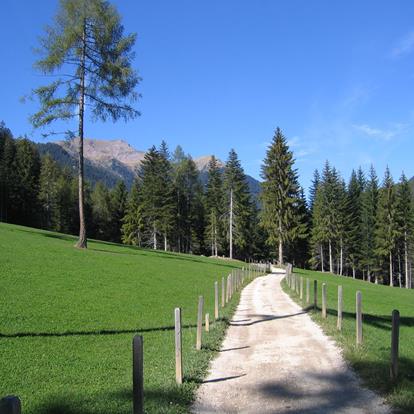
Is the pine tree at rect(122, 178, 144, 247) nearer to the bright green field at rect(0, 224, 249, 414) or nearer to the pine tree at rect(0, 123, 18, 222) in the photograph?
the pine tree at rect(0, 123, 18, 222)

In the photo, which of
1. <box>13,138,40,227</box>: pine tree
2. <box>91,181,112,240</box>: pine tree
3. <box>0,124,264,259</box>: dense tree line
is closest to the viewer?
<box>0,124,264,259</box>: dense tree line

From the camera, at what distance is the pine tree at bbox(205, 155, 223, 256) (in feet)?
250

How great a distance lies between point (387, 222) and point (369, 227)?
702 cm

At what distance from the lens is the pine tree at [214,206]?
76.1 metres

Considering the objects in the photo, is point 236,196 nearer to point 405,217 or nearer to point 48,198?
point 405,217

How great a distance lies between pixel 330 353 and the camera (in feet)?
35.1

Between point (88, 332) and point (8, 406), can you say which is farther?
point (88, 332)

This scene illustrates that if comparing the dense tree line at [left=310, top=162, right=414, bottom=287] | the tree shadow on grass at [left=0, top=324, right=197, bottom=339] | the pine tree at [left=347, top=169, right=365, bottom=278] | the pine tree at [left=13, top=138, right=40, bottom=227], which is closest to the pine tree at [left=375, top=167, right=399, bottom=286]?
the dense tree line at [left=310, top=162, right=414, bottom=287]

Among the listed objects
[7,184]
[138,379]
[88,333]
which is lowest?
[88,333]

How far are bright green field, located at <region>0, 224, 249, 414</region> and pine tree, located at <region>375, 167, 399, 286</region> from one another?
Result: 49.5 m

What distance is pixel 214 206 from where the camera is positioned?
255 ft

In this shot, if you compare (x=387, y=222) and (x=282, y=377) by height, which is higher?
(x=387, y=222)

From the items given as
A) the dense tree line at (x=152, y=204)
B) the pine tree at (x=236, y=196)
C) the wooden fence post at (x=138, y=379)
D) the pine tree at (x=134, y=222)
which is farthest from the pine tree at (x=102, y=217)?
the wooden fence post at (x=138, y=379)

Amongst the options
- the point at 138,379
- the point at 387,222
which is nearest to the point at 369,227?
the point at 387,222
